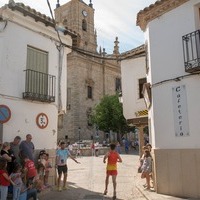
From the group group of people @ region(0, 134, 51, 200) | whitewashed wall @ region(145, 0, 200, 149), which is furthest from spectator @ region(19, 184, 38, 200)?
whitewashed wall @ region(145, 0, 200, 149)

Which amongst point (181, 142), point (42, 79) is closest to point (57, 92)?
point (42, 79)

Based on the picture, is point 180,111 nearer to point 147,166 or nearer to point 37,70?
point 147,166

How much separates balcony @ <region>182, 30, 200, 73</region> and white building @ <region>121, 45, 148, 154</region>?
601cm

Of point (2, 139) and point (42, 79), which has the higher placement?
point (42, 79)

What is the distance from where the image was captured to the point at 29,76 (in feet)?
34.4

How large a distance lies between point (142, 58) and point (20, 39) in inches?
272

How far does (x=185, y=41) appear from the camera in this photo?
9.05 meters

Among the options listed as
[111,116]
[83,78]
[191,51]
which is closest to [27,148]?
[191,51]

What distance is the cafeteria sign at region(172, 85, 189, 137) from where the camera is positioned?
8.81 meters

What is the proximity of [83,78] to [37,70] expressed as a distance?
28.6m

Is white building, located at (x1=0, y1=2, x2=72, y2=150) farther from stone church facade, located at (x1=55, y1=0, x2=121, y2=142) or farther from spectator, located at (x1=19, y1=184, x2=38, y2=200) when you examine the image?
stone church facade, located at (x1=55, y1=0, x2=121, y2=142)

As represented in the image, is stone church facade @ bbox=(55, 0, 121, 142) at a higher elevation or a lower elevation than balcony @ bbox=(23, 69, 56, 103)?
higher

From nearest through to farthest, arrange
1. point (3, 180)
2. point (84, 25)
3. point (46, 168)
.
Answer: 1. point (3, 180)
2. point (46, 168)
3. point (84, 25)

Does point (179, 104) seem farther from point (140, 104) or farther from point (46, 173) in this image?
point (140, 104)
